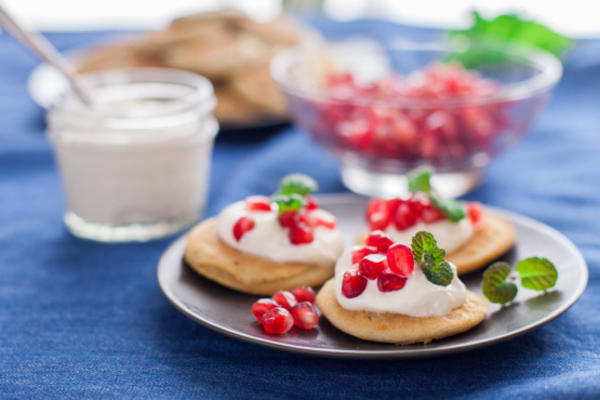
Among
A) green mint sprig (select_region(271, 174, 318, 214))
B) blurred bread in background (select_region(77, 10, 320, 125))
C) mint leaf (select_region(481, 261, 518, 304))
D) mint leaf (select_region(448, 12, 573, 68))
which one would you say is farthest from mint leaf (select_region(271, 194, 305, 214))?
mint leaf (select_region(448, 12, 573, 68))

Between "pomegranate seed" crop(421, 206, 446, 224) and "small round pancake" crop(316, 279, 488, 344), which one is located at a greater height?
"pomegranate seed" crop(421, 206, 446, 224)

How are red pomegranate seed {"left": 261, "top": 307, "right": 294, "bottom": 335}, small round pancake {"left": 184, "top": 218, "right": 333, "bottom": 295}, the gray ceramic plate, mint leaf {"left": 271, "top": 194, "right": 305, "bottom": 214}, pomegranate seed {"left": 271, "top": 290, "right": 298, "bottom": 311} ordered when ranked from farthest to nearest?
mint leaf {"left": 271, "top": 194, "right": 305, "bottom": 214}, small round pancake {"left": 184, "top": 218, "right": 333, "bottom": 295}, pomegranate seed {"left": 271, "top": 290, "right": 298, "bottom": 311}, red pomegranate seed {"left": 261, "top": 307, "right": 294, "bottom": 335}, the gray ceramic plate

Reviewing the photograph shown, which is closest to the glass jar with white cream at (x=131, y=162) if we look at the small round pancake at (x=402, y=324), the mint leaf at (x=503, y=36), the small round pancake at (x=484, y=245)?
the small round pancake at (x=484, y=245)

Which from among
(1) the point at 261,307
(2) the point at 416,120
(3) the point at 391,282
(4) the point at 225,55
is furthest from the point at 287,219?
(4) the point at 225,55

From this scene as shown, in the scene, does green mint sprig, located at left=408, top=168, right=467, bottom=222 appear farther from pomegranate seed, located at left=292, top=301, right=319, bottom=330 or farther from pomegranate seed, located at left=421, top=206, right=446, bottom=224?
pomegranate seed, located at left=292, top=301, right=319, bottom=330

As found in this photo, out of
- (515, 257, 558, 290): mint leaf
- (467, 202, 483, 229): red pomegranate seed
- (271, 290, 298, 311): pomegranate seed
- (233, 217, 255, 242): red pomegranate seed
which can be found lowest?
(271, 290, 298, 311): pomegranate seed

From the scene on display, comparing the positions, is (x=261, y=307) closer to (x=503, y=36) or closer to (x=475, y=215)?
(x=475, y=215)

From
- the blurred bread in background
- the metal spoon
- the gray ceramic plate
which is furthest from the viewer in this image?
the blurred bread in background
